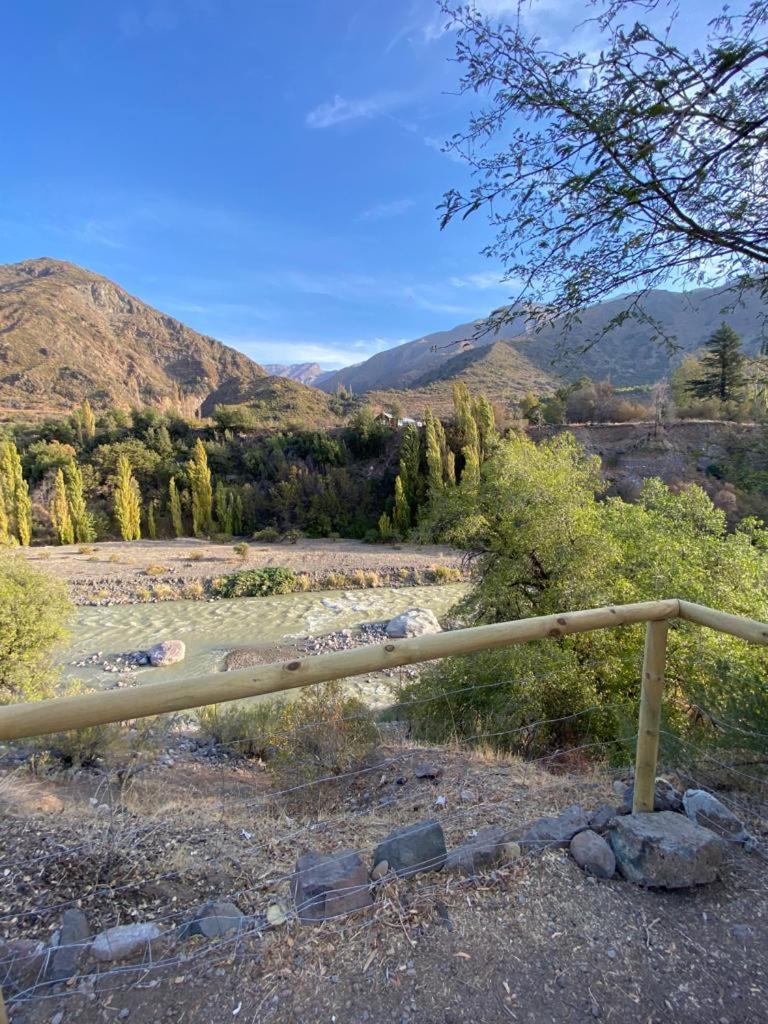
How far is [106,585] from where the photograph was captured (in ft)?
48.4

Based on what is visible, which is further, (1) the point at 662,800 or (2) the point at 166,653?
(2) the point at 166,653

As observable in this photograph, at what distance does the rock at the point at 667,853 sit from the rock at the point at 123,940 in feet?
5.84

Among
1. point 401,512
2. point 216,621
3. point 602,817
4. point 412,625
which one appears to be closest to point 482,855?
point 602,817

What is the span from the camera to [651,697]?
6.65 ft

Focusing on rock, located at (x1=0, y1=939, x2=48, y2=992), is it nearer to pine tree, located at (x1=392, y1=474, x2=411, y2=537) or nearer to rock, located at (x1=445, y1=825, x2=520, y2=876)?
rock, located at (x1=445, y1=825, x2=520, y2=876)

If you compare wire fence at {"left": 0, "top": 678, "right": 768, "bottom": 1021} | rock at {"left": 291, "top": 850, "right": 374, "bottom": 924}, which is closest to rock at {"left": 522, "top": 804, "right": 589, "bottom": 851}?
wire fence at {"left": 0, "top": 678, "right": 768, "bottom": 1021}

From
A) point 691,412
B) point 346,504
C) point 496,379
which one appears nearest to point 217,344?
point 496,379

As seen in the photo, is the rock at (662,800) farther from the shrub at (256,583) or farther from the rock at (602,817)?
the shrub at (256,583)

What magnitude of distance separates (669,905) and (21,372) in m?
74.2

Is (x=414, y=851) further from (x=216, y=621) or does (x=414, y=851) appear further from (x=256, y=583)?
(x=256, y=583)

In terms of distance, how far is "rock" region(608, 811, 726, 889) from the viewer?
A: 6.03 feet

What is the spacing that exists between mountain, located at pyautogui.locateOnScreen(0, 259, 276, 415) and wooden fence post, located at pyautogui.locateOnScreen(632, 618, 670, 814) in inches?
Answer: 2254

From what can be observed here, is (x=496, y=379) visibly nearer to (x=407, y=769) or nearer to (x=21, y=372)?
(x=407, y=769)

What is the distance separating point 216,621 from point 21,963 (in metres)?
11.2
